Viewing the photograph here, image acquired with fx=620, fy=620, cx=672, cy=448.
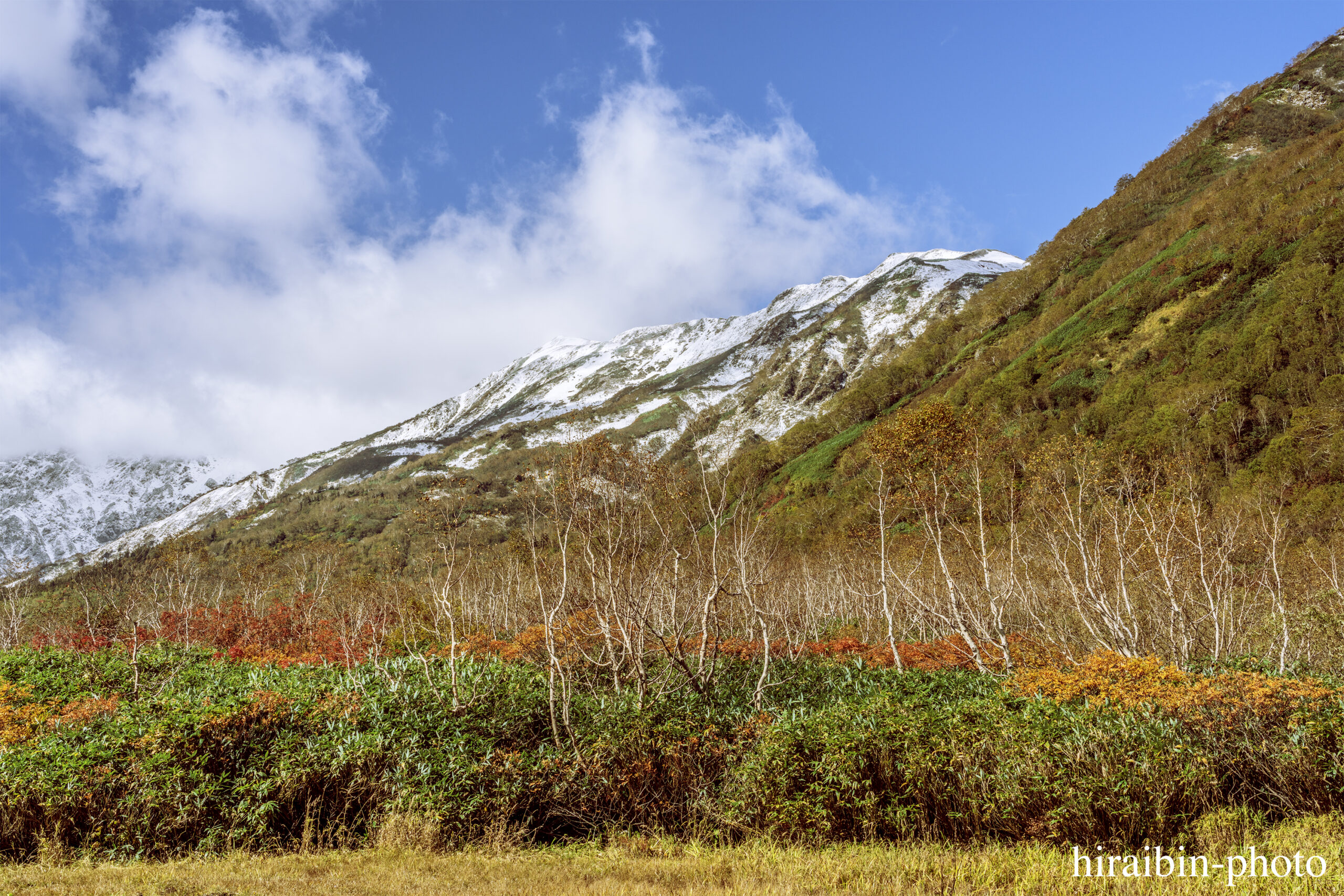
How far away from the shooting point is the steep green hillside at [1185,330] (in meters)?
36.6

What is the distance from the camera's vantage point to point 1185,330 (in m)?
48.0

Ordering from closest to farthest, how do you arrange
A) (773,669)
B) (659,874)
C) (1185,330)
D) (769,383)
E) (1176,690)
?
(659,874) < (1176,690) < (773,669) < (1185,330) < (769,383)

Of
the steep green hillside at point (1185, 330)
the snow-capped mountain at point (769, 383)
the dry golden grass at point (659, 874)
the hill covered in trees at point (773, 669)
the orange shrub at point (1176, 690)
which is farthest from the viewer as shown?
the snow-capped mountain at point (769, 383)

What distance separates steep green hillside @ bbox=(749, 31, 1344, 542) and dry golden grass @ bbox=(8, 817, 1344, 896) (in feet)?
101

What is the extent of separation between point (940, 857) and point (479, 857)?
18.0 ft

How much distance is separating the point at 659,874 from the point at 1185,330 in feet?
193

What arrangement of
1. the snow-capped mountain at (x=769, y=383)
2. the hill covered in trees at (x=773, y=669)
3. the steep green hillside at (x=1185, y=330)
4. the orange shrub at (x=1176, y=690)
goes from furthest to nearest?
the snow-capped mountain at (x=769, y=383) < the steep green hillside at (x=1185, y=330) < the hill covered in trees at (x=773, y=669) < the orange shrub at (x=1176, y=690)

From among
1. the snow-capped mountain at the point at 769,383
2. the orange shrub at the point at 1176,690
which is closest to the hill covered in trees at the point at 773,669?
the orange shrub at the point at 1176,690

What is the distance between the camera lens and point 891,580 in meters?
29.1

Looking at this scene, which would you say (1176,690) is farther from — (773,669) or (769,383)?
(769,383)

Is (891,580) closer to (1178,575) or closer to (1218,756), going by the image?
(1178,575)

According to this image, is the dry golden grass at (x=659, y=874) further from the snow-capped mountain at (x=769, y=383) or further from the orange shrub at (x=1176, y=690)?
the snow-capped mountain at (x=769, y=383)

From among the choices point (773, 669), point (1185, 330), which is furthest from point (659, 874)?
point (1185, 330)

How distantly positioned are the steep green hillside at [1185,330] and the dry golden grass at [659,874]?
30.9 metres
